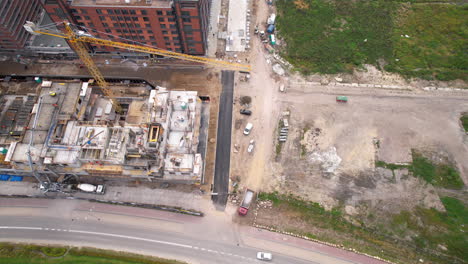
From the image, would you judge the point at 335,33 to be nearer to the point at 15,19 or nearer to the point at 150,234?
the point at 150,234

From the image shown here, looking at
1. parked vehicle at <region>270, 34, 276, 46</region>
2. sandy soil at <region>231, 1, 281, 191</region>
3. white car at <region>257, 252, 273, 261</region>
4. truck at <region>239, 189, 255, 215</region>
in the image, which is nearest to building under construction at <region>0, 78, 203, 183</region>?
sandy soil at <region>231, 1, 281, 191</region>

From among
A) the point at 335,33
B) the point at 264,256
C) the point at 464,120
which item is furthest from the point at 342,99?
the point at 264,256

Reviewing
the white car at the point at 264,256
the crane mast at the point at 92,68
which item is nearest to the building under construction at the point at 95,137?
the crane mast at the point at 92,68

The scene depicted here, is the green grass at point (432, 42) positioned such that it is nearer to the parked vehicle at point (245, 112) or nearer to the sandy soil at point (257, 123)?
the sandy soil at point (257, 123)

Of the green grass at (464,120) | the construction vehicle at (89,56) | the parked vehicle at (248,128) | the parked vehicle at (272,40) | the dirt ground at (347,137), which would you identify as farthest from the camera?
the parked vehicle at (272,40)

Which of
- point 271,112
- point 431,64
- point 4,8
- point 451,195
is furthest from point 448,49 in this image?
point 4,8

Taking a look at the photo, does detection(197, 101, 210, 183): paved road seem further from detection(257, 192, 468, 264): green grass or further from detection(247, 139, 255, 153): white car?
detection(257, 192, 468, 264): green grass
